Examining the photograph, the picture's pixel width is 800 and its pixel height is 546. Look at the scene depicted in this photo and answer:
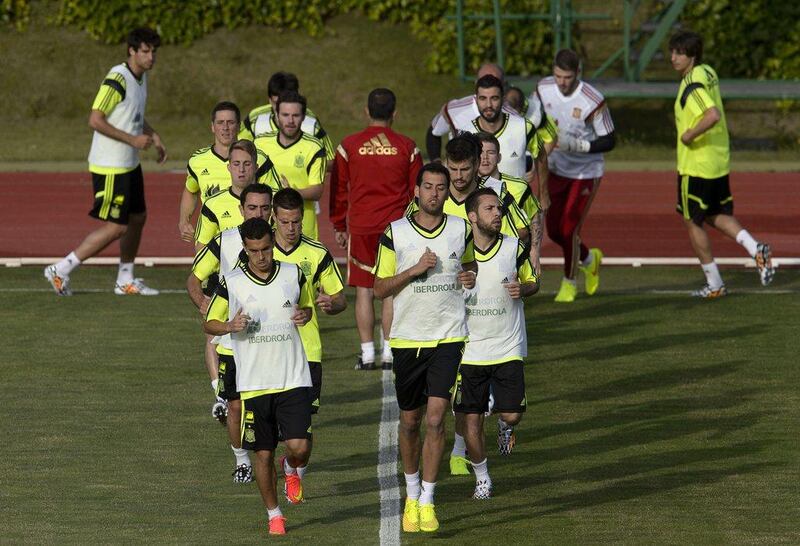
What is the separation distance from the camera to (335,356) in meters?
14.2

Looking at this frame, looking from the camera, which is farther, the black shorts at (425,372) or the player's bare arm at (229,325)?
the black shorts at (425,372)

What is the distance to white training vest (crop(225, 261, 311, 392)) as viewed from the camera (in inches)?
356

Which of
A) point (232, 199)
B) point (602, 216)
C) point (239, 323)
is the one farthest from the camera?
point (602, 216)

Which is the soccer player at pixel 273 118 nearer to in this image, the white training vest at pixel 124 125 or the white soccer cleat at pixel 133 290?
the white training vest at pixel 124 125

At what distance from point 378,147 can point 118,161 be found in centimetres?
400

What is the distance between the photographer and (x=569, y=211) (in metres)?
16.3

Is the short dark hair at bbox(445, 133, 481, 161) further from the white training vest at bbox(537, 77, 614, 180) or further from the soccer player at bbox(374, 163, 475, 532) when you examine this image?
the white training vest at bbox(537, 77, 614, 180)

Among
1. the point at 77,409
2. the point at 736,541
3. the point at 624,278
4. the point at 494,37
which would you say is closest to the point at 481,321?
the point at 736,541

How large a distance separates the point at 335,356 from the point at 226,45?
18322 millimetres

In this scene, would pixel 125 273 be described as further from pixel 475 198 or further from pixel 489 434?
pixel 475 198

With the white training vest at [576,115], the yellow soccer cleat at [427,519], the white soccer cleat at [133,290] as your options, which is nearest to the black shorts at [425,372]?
the yellow soccer cleat at [427,519]

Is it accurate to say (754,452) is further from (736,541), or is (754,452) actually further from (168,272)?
(168,272)

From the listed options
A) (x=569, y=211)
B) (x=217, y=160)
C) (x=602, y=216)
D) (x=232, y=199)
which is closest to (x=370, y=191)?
(x=217, y=160)

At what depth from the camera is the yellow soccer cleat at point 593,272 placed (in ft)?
55.3
